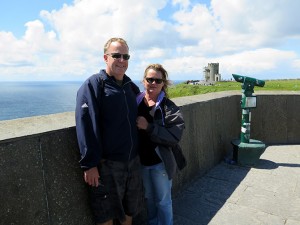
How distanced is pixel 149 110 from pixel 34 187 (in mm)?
1327

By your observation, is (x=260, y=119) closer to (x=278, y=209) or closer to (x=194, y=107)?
(x=194, y=107)

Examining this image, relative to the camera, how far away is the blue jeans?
331 cm

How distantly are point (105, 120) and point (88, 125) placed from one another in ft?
0.63

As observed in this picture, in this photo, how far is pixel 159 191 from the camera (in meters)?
3.37

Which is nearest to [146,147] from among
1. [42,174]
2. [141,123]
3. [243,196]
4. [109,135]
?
[141,123]

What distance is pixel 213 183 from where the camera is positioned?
5297mm

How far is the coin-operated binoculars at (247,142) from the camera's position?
239 inches

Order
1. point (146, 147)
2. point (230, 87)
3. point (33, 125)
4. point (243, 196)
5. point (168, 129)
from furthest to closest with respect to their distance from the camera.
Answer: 1. point (230, 87)
2. point (243, 196)
3. point (146, 147)
4. point (168, 129)
5. point (33, 125)

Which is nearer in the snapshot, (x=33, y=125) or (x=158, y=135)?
(x=33, y=125)

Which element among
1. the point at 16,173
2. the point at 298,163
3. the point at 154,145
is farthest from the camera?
the point at 298,163

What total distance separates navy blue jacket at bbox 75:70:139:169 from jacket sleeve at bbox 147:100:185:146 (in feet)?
0.67

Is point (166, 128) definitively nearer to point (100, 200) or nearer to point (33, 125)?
point (100, 200)

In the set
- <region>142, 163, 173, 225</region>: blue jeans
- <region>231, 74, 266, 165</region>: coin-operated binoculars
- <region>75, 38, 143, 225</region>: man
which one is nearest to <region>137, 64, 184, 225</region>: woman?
<region>142, 163, 173, 225</region>: blue jeans

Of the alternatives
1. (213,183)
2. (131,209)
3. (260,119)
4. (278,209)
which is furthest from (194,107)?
(260,119)
